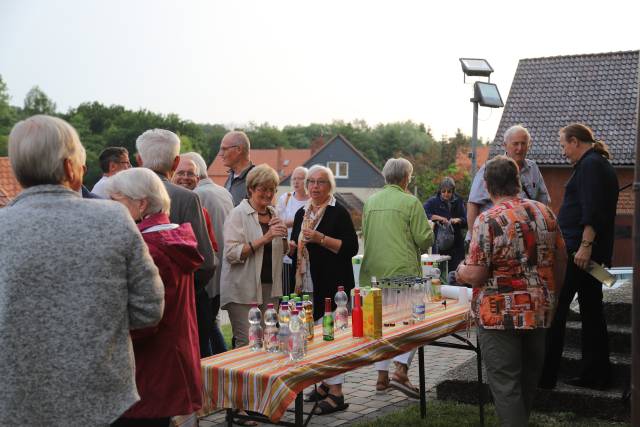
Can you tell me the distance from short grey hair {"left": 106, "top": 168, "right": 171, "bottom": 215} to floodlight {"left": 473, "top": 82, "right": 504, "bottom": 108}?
854 centimetres

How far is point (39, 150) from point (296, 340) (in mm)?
1883

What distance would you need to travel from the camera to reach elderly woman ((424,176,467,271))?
1105cm

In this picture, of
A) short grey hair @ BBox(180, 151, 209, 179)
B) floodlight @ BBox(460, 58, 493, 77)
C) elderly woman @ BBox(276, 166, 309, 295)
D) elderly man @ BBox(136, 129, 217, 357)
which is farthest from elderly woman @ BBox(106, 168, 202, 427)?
floodlight @ BBox(460, 58, 493, 77)

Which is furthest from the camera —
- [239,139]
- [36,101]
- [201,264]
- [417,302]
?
[36,101]

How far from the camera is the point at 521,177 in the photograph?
20.0 ft

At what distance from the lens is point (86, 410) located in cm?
252

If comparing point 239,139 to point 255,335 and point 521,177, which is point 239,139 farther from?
point 255,335

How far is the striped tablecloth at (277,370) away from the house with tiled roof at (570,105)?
20.5 m

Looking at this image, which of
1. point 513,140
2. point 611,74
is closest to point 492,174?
point 513,140

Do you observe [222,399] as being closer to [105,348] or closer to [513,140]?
[105,348]

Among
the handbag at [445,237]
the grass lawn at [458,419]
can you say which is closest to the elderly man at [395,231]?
the grass lawn at [458,419]

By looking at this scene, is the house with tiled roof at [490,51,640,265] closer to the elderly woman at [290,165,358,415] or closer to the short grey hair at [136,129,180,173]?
the elderly woman at [290,165,358,415]

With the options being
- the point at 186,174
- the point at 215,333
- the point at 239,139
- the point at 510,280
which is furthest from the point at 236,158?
the point at 510,280

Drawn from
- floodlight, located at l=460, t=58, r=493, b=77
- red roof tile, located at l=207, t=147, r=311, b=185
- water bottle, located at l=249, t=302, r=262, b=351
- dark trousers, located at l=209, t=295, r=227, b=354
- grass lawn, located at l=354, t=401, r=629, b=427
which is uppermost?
red roof tile, located at l=207, t=147, r=311, b=185
